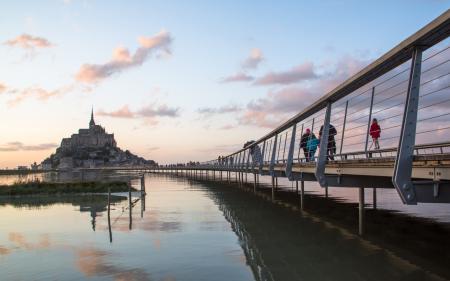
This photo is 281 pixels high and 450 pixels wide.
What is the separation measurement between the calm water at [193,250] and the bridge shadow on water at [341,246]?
0.08 ft

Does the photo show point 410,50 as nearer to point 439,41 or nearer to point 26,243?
point 439,41

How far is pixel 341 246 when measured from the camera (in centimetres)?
1245

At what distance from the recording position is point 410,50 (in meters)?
6.96

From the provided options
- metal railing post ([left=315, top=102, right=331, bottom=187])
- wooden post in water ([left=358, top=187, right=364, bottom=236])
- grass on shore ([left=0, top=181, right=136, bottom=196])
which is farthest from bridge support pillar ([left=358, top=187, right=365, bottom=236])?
grass on shore ([left=0, top=181, right=136, bottom=196])

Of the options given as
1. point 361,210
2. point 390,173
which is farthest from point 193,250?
point 390,173

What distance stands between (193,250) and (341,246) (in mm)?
3813

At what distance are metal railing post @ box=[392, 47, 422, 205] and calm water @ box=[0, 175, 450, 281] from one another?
10.2ft

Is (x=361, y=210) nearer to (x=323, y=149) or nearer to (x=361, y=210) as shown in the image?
(x=361, y=210)

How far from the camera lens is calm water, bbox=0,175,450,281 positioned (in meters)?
9.73

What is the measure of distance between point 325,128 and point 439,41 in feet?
17.7

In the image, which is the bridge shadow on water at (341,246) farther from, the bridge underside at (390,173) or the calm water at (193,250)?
the bridge underside at (390,173)

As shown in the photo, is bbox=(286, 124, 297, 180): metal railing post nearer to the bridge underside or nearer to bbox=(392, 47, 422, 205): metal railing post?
the bridge underside

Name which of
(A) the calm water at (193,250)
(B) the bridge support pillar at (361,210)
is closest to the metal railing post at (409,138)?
(A) the calm water at (193,250)

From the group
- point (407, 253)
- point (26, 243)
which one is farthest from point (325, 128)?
point (26, 243)
